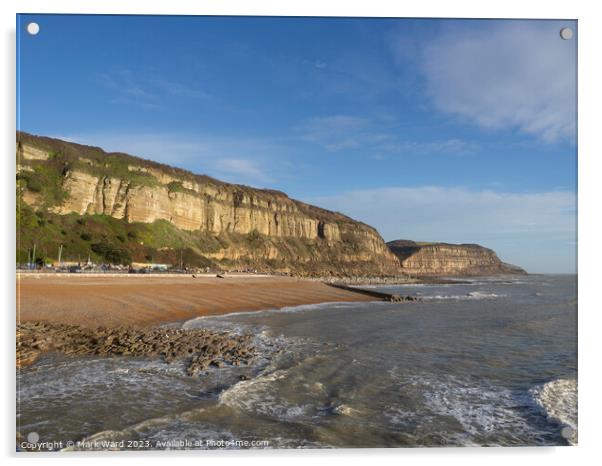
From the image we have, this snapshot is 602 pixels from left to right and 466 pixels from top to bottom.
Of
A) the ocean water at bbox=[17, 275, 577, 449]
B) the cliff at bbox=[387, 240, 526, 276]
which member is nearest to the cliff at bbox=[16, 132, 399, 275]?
the ocean water at bbox=[17, 275, 577, 449]

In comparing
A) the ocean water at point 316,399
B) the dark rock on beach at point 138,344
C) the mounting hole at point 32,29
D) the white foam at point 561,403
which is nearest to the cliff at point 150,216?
the dark rock on beach at point 138,344

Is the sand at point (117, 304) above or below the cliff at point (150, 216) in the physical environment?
below

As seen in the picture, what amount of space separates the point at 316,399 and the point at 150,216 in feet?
199

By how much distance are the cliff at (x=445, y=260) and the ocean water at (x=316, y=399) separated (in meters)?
140

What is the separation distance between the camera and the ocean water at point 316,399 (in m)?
4.71

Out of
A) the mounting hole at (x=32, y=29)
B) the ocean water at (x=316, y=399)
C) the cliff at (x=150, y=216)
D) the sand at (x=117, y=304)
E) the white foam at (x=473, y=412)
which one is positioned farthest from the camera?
the cliff at (x=150, y=216)

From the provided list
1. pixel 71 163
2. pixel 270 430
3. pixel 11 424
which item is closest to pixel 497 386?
pixel 270 430

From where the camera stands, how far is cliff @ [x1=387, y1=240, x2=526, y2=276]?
6063 inches

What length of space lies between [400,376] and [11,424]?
6.47m

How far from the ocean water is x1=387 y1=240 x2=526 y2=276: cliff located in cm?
13967

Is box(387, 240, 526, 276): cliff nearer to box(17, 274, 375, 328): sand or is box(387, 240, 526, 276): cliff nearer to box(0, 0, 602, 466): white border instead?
box(17, 274, 375, 328): sand

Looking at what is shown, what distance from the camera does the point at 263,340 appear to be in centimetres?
1084
